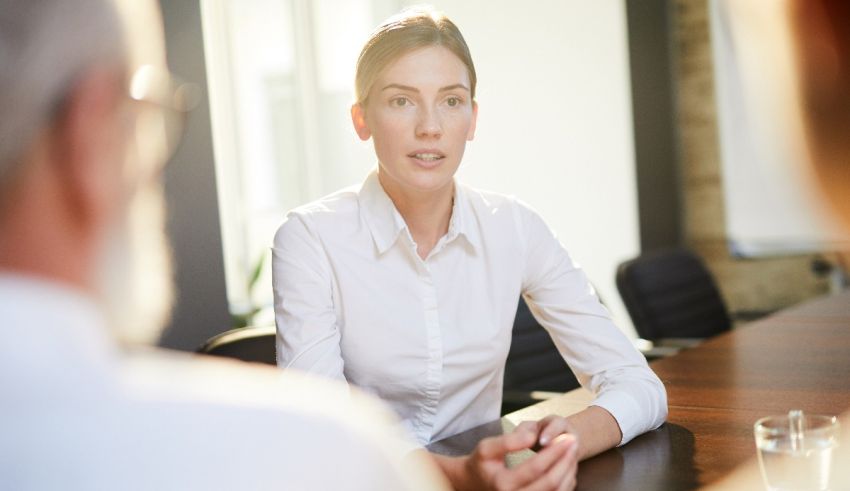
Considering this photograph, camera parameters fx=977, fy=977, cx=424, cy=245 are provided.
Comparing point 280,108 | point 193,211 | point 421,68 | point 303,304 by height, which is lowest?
point 303,304

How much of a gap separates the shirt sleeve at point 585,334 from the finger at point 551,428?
0.18 m

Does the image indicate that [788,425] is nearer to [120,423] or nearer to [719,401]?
[719,401]

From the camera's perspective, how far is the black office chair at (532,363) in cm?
295

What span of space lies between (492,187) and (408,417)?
3.98m

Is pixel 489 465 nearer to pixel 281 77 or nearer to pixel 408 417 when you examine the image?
pixel 408 417

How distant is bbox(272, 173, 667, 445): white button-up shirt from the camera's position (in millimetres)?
2008

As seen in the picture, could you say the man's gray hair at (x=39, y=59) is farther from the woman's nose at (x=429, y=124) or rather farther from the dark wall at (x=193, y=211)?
the dark wall at (x=193, y=211)

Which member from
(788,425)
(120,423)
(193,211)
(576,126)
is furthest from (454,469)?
(576,126)

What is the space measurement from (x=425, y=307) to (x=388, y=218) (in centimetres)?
21

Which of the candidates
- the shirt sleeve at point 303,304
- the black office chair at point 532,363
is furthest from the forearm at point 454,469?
the black office chair at point 532,363

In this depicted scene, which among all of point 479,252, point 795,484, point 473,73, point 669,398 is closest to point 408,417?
point 479,252

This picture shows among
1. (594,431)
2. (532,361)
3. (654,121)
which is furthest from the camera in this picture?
(654,121)

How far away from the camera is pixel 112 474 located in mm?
493

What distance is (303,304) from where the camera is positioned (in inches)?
77.6
